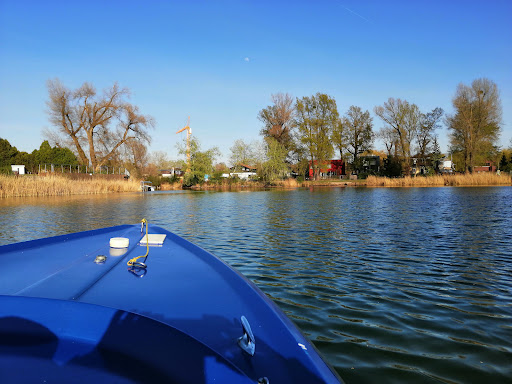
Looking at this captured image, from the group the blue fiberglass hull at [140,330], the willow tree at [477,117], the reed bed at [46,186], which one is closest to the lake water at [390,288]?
the blue fiberglass hull at [140,330]

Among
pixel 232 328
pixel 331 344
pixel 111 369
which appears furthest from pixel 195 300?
pixel 331 344

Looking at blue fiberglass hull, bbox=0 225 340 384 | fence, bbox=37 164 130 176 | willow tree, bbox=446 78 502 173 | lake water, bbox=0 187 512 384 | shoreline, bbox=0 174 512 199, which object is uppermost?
willow tree, bbox=446 78 502 173

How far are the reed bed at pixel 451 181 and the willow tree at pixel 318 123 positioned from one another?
32.0 ft

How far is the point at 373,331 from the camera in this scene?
3213 mm

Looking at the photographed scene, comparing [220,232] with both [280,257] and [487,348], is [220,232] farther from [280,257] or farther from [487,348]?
[487,348]

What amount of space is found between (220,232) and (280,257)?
339cm

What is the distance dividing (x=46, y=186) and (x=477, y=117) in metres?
45.2

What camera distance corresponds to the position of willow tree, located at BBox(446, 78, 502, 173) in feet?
135

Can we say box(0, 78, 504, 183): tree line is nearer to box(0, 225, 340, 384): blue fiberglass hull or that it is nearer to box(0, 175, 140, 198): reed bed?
box(0, 175, 140, 198): reed bed

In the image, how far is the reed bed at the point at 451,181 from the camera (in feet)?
109

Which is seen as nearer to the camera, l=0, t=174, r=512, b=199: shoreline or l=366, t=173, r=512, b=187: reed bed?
l=0, t=174, r=512, b=199: shoreline

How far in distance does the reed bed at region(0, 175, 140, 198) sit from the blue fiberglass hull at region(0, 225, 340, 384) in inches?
956

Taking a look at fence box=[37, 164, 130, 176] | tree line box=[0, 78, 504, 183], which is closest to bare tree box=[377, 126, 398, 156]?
tree line box=[0, 78, 504, 183]

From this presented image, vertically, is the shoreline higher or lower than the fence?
lower
